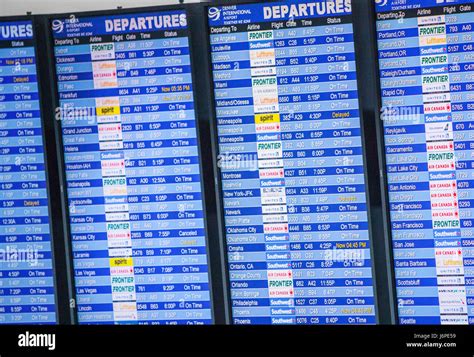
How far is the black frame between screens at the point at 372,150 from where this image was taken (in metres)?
3.56

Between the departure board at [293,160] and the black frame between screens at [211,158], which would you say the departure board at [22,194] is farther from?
the departure board at [293,160]

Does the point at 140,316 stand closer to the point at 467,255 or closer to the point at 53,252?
the point at 53,252

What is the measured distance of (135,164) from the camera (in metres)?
3.80

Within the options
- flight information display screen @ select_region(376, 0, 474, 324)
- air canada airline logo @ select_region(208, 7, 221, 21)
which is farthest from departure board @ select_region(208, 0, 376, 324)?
flight information display screen @ select_region(376, 0, 474, 324)

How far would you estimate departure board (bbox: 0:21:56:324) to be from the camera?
3.86m

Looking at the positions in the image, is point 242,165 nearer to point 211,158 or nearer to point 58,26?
point 211,158

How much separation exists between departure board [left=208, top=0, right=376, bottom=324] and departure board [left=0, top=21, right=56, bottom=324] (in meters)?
0.86

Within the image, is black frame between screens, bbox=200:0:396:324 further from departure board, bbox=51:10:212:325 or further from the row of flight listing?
departure board, bbox=51:10:212:325

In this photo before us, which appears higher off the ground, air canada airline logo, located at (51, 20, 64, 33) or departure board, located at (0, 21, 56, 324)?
air canada airline logo, located at (51, 20, 64, 33)

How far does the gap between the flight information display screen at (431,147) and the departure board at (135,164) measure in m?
0.88

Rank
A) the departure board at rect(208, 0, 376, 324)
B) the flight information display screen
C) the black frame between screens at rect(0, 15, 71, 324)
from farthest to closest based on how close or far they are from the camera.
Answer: the black frame between screens at rect(0, 15, 71, 324), the departure board at rect(208, 0, 376, 324), the flight information display screen

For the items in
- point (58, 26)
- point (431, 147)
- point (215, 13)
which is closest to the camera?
point (431, 147)

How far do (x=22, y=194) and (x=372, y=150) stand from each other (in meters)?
1.62

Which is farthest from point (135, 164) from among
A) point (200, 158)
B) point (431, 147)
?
point (431, 147)
